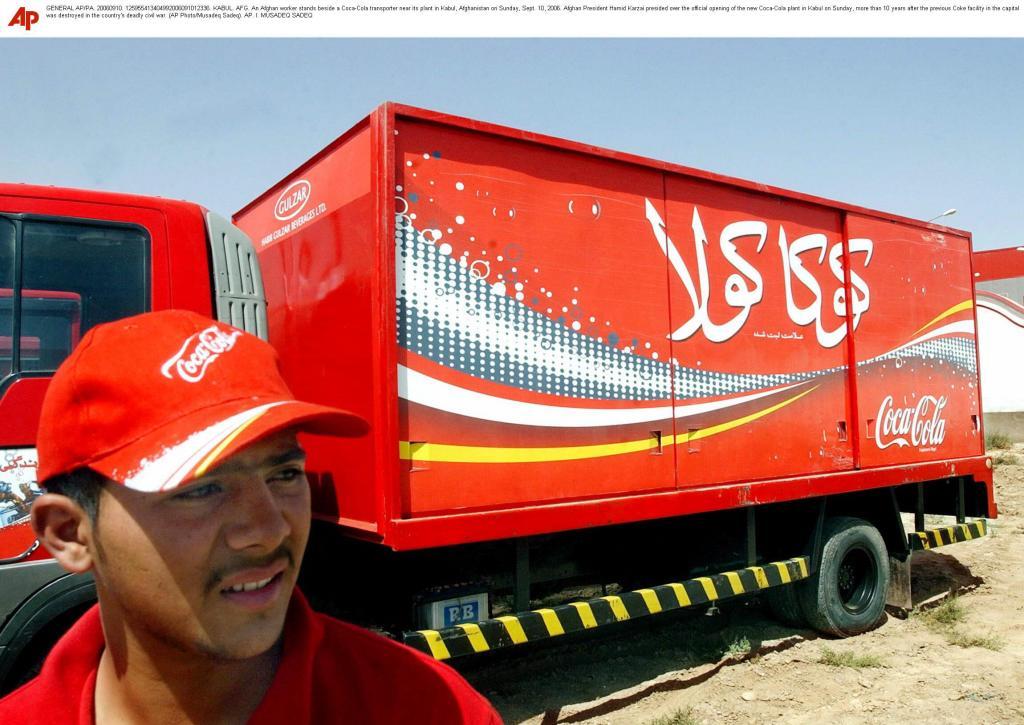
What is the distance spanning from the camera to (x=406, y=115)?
345 centimetres

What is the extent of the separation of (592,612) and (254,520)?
3.31 meters

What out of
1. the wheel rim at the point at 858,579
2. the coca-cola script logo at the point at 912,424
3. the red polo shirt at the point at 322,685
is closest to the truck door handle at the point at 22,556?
the red polo shirt at the point at 322,685

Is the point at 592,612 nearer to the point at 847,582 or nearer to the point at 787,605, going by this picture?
the point at 787,605

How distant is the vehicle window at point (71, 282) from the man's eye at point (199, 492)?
7.08 ft

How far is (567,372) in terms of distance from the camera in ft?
12.9

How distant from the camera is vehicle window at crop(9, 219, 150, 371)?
2934 millimetres

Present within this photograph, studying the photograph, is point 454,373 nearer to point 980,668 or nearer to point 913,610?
point 980,668

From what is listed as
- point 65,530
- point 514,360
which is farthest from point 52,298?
point 65,530

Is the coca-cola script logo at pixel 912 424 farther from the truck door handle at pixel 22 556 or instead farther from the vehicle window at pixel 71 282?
the truck door handle at pixel 22 556

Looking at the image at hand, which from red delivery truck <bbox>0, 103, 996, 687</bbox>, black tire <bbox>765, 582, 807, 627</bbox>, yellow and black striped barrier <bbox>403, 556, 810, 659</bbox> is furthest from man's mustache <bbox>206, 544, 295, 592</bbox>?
black tire <bbox>765, 582, 807, 627</bbox>

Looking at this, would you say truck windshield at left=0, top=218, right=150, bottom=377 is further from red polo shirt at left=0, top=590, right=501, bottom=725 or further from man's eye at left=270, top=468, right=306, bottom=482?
man's eye at left=270, top=468, right=306, bottom=482

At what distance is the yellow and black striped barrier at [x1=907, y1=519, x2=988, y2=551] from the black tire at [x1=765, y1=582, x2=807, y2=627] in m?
1.31

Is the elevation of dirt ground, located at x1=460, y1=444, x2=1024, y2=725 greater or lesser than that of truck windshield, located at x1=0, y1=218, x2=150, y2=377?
lesser

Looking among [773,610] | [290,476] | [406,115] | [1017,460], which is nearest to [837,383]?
[773,610]
